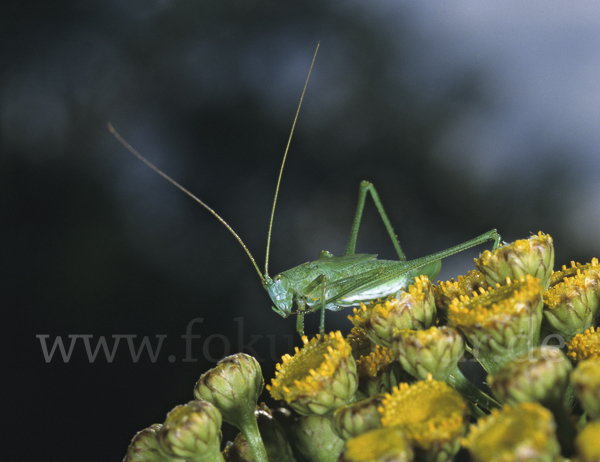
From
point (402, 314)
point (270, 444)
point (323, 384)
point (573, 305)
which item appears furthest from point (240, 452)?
point (573, 305)

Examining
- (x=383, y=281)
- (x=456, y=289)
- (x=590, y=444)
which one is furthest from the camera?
(x=383, y=281)

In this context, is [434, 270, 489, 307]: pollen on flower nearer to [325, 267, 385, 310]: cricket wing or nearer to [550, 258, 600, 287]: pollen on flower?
[550, 258, 600, 287]: pollen on flower

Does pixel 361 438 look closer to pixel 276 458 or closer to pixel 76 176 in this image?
pixel 276 458

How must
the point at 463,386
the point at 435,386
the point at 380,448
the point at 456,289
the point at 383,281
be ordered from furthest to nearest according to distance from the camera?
the point at 383,281 → the point at 456,289 → the point at 463,386 → the point at 435,386 → the point at 380,448

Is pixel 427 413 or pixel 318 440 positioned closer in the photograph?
pixel 427 413

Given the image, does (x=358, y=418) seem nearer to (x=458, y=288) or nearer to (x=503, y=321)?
(x=503, y=321)

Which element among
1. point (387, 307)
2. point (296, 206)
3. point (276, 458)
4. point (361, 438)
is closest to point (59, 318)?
point (296, 206)

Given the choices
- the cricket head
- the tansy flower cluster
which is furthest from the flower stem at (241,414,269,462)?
the cricket head
